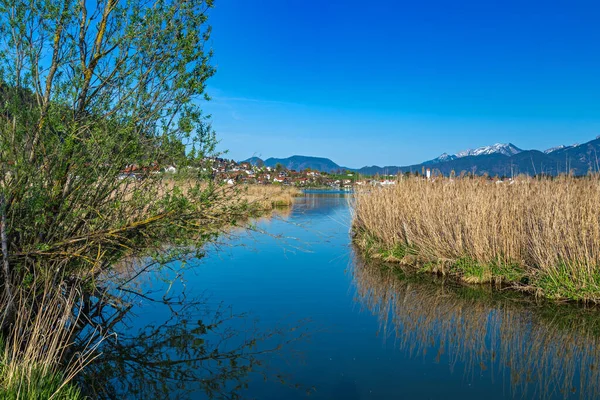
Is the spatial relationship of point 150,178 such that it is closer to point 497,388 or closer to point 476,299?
point 497,388

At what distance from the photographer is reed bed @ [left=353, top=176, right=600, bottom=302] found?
359 inches

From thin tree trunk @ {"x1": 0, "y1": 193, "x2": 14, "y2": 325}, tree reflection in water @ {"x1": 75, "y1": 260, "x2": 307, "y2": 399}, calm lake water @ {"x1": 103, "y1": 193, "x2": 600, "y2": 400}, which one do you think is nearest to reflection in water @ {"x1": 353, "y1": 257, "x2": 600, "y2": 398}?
calm lake water @ {"x1": 103, "y1": 193, "x2": 600, "y2": 400}

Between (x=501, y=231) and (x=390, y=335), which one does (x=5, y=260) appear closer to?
(x=390, y=335)

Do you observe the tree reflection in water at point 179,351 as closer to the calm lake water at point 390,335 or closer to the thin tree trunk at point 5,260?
the calm lake water at point 390,335

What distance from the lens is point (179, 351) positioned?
711cm

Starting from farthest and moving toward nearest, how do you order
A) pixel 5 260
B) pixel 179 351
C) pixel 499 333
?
→ pixel 499 333 < pixel 179 351 < pixel 5 260

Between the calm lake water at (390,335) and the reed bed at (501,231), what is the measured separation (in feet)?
2.33

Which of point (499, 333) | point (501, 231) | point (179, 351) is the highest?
point (501, 231)

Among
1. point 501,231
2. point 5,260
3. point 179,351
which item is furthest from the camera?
point 501,231

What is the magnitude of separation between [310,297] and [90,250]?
215 inches

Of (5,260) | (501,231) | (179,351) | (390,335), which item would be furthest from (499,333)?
(5,260)

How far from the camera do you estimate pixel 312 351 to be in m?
7.14

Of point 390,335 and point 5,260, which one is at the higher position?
point 5,260

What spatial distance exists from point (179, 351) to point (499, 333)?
5673 millimetres
